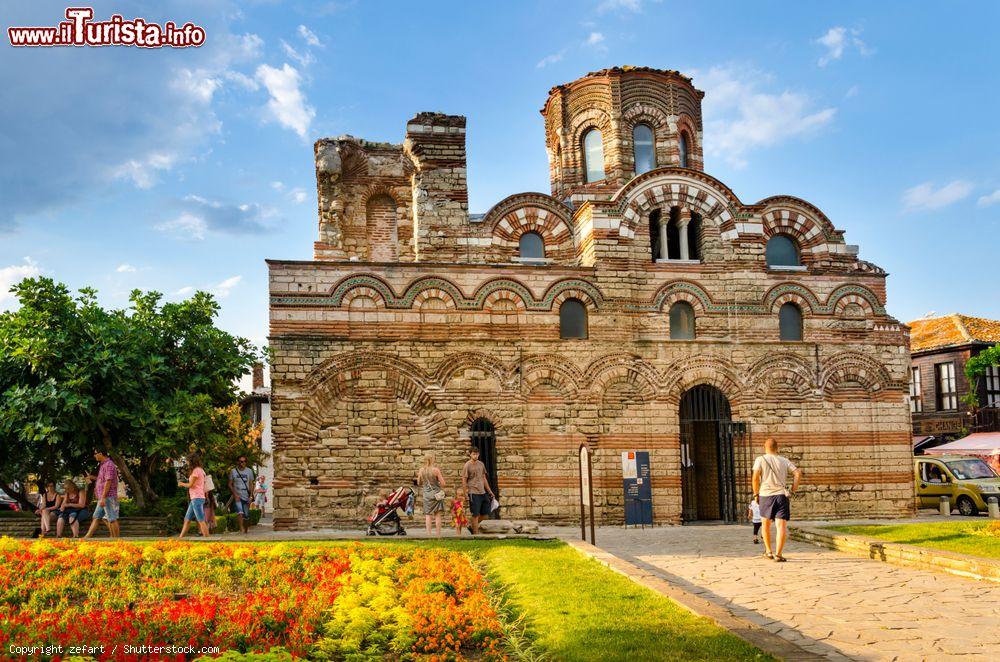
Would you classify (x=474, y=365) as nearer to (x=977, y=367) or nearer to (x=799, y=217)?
(x=799, y=217)

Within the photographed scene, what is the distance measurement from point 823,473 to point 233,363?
1233 centimetres

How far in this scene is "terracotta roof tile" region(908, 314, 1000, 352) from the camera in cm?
3231

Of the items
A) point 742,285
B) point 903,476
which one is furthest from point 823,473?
point 742,285

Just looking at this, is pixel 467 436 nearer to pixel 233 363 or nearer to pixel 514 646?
pixel 233 363

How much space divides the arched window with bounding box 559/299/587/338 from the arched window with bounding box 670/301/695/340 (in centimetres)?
202

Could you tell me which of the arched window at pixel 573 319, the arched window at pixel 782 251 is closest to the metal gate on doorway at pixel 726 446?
the arched window at pixel 573 319

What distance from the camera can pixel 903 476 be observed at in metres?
17.8

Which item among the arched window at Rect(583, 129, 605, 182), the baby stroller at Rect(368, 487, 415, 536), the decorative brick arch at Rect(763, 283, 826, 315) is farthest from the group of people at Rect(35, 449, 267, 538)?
the arched window at Rect(583, 129, 605, 182)

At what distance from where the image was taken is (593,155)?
74.2 feet

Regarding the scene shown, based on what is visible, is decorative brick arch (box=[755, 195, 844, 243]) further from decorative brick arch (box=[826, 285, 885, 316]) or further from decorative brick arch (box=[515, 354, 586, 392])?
decorative brick arch (box=[515, 354, 586, 392])

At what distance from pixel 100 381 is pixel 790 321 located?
14.1m

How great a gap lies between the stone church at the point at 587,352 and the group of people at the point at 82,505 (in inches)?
115

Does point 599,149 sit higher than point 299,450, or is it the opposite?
point 599,149

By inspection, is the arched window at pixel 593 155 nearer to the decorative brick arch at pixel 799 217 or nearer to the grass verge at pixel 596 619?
the decorative brick arch at pixel 799 217
